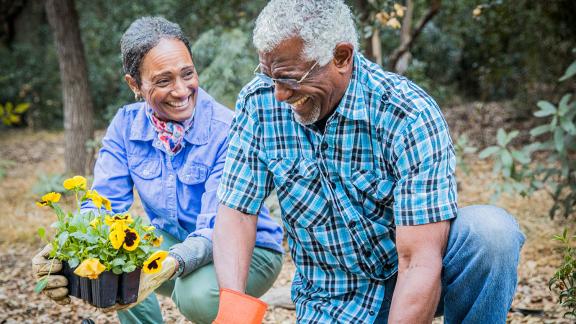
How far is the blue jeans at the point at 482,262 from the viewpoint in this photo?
1.90m

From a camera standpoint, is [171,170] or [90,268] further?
[171,170]

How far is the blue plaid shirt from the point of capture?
1.84 meters

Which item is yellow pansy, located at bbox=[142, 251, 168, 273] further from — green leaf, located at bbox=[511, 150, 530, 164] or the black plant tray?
green leaf, located at bbox=[511, 150, 530, 164]

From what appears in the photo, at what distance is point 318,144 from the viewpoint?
2.01 meters

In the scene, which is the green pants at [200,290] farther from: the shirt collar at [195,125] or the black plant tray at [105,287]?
the shirt collar at [195,125]

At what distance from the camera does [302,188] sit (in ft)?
6.73

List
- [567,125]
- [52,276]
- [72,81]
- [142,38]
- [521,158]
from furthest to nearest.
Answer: [72,81] < [521,158] < [567,125] < [142,38] < [52,276]

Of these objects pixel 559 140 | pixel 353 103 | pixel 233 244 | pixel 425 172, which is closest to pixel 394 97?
pixel 353 103

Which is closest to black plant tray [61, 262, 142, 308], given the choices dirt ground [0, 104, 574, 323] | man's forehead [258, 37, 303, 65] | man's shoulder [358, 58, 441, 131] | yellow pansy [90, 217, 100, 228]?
yellow pansy [90, 217, 100, 228]

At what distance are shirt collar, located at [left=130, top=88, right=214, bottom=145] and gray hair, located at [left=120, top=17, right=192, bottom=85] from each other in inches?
6.4

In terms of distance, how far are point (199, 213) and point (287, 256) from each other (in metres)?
1.78

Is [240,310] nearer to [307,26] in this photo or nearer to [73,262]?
[73,262]

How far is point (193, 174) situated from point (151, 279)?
509mm

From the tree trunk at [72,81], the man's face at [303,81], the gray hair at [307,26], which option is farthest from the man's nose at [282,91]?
the tree trunk at [72,81]
